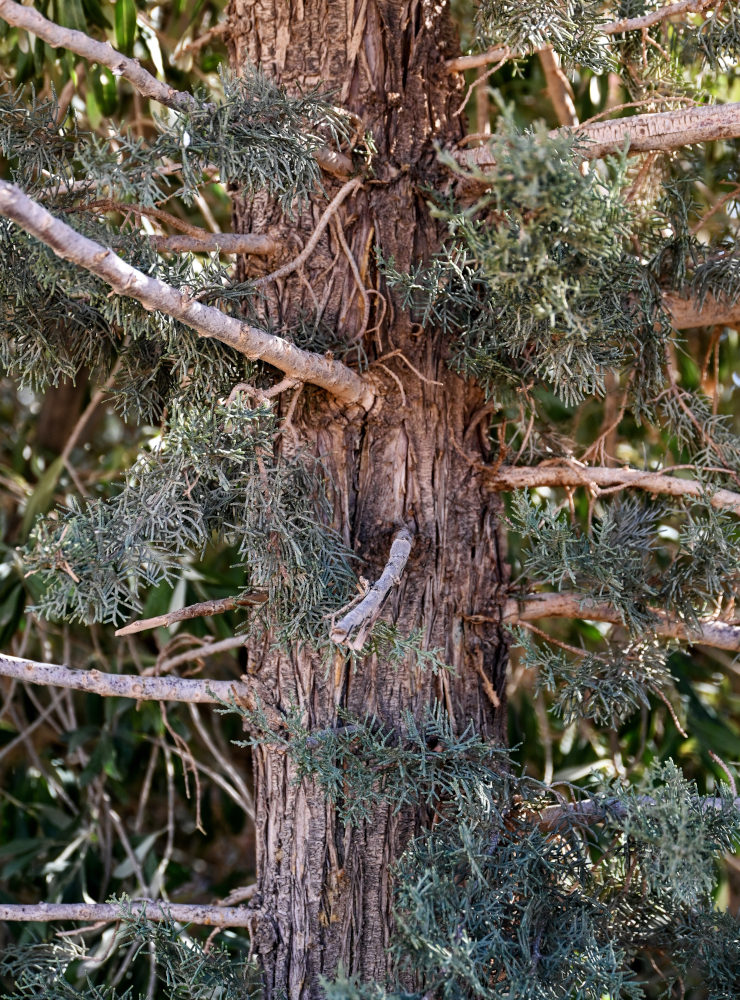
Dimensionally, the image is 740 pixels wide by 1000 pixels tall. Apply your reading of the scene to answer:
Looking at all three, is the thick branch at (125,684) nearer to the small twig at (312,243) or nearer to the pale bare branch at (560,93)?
the small twig at (312,243)

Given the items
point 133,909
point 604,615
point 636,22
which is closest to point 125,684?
point 133,909

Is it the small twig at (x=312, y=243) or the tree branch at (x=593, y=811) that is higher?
the small twig at (x=312, y=243)

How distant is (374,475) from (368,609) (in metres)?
0.33

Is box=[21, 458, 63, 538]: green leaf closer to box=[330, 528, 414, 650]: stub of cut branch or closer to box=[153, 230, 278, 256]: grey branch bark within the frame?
box=[153, 230, 278, 256]: grey branch bark

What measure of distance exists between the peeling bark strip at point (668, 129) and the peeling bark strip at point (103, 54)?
14.5 inches

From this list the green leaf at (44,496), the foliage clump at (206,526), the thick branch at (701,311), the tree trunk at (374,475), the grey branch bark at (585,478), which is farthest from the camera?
the green leaf at (44,496)

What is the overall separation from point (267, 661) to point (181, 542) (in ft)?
0.92

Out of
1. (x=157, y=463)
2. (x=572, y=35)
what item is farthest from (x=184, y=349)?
(x=572, y=35)

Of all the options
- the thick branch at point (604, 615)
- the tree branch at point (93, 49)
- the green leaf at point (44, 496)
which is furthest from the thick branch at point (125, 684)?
the green leaf at point (44, 496)

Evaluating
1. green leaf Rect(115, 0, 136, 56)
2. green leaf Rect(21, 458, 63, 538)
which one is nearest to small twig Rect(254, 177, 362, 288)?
green leaf Rect(115, 0, 136, 56)

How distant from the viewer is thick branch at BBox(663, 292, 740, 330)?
150 centimetres

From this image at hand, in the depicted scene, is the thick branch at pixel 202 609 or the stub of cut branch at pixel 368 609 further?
the thick branch at pixel 202 609

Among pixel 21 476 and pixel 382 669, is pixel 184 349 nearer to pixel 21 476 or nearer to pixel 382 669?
pixel 382 669

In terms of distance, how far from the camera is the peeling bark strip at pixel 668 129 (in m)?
1.23
